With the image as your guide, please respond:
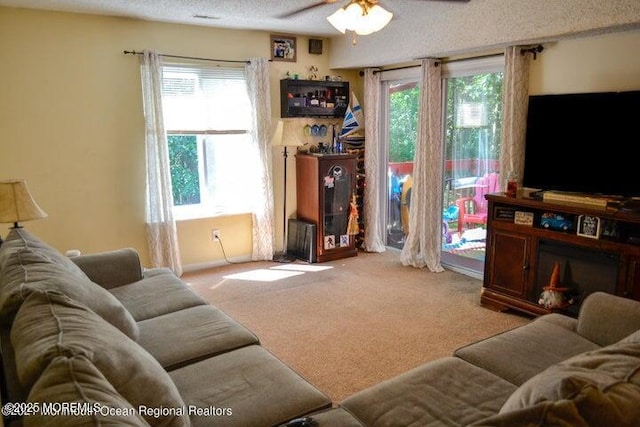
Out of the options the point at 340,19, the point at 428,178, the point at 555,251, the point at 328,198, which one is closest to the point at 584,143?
the point at 555,251

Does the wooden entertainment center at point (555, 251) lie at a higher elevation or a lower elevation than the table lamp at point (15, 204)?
lower

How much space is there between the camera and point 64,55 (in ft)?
13.0

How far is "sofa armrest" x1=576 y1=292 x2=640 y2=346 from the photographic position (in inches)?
82.7

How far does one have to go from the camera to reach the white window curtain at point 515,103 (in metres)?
3.74

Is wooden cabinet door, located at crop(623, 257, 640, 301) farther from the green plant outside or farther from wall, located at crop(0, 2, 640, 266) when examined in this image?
the green plant outside

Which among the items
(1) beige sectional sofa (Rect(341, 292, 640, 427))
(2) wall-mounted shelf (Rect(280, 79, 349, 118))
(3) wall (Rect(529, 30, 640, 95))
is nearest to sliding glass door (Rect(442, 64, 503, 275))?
(3) wall (Rect(529, 30, 640, 95))

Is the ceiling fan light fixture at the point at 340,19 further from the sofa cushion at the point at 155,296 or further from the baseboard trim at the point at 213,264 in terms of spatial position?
the baseboard trim at the point at 213,264

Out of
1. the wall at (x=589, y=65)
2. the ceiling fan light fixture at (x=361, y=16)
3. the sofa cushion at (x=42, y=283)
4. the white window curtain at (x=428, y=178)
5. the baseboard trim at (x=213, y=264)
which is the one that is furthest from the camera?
the baseboard trim at (x=213, y=264)

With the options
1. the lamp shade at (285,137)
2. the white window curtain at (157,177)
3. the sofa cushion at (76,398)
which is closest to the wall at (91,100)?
the white window curtain at (157,177)

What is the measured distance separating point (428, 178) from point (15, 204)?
3466 mm

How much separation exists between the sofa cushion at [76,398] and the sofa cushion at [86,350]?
0.07m

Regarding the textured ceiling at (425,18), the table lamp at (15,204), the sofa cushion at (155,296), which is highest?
the textured ceiling at (425,18)

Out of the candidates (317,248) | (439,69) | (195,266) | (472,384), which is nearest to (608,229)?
(472,384)

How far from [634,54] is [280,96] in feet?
10.7
